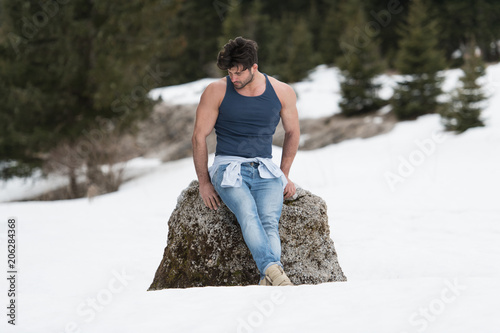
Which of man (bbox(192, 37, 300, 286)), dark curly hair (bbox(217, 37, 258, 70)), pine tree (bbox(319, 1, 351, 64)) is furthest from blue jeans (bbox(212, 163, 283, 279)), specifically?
pine tree (bbox(319, 1, 351, 64))

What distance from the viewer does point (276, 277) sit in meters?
3.07

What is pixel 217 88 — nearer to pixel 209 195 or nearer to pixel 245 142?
pixel 245 142

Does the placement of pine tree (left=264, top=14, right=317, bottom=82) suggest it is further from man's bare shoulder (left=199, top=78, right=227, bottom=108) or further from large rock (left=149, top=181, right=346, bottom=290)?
man's bare shoulder (left=199, top=78, right=227, bottom=108)

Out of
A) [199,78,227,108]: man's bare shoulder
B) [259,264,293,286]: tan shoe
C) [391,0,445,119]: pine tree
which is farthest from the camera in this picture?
[391,0,445,119]: pine tree

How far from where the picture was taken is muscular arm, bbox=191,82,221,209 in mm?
3486

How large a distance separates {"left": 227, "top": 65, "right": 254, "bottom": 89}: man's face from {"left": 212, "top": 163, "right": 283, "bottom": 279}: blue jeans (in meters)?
0.59

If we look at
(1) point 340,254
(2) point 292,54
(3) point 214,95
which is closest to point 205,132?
(3) point 214,95

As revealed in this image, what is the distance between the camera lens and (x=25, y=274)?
4652 mm

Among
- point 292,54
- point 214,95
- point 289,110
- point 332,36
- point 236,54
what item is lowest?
point 289,110

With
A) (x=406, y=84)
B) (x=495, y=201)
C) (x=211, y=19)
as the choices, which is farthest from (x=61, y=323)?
(x=211, y=19)

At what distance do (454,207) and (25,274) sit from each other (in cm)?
600

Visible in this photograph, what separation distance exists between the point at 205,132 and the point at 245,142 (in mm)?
305

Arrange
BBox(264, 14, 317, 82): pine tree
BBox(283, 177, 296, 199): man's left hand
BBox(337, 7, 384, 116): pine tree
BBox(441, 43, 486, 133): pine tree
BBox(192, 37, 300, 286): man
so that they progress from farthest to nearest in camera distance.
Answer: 1. BBox(264, 14, 317, 82): pine tree
2. BBox(337, 7, 384, 116): pine tree
3. BBox(441, 43, 486, 133): pine tree
4. BBox(283, 177, 296, 199): man's left hand
5. BBox(192, 37, 300, 286): man

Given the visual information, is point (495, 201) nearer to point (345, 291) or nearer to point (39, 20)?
point (345, 291)
